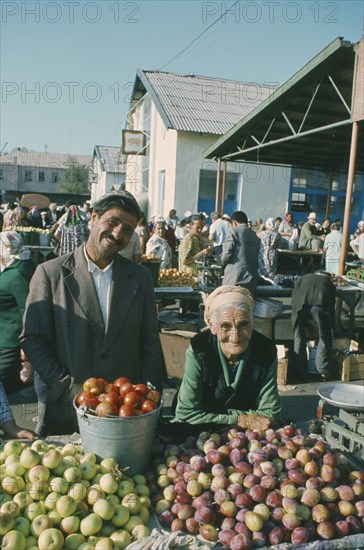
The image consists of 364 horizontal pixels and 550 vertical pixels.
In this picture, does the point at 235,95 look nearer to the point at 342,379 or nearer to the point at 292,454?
the point at 342,379

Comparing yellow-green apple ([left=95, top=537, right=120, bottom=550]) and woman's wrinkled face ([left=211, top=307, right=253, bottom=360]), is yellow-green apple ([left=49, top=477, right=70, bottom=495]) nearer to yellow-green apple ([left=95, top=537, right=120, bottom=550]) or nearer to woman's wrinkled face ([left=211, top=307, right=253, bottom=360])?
yellow-green apple ([left=95, top=537, right=120, bottom=550])

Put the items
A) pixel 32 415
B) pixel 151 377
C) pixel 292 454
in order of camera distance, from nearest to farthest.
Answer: pixel 292 454
pixel 151 377
pixel 32 415

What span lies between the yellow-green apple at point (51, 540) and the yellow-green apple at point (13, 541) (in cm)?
6

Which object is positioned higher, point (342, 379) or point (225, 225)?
point (225, 225)

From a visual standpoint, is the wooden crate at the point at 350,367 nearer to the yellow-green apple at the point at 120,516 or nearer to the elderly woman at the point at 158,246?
the elderly woman at the point at 158,246

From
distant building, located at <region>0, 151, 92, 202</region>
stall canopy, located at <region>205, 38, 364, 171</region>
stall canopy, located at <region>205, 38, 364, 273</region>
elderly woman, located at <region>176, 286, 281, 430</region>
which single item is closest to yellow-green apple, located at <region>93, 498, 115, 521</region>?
elderly woman, located at <region>176, 286, 281, 430</region>

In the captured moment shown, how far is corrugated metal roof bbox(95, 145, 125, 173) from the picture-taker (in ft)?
122

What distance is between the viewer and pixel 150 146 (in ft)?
74.8

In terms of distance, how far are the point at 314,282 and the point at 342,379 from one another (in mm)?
1419

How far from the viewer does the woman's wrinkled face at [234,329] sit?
2.60 m

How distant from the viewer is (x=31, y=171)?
260ft

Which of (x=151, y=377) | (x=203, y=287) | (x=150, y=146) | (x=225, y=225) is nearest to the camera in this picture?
(x=151, y=377)

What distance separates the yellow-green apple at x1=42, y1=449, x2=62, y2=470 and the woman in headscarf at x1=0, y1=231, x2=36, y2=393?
258 centimetres

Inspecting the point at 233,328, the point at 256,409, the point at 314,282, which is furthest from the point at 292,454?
the point at 314,282
